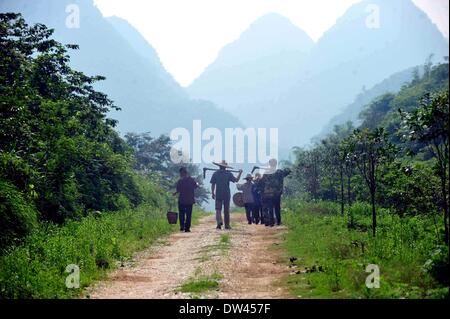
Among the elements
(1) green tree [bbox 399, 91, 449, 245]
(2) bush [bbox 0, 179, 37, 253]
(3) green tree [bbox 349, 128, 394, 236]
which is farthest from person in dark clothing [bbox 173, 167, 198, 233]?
(1) green tree [bbox 399, 91, 449, 245]

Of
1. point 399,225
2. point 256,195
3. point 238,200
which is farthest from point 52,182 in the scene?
point 238,200

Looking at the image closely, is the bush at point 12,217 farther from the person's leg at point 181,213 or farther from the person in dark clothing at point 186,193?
the person's leg at point 181,213

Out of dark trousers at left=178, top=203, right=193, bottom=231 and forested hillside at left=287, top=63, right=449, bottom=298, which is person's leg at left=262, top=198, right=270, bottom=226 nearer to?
forested hillside at left=287, top=63, right=449, bottom=298

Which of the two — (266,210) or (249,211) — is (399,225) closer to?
(266,210)

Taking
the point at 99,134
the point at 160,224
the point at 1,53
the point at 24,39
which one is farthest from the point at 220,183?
the point at 24,39

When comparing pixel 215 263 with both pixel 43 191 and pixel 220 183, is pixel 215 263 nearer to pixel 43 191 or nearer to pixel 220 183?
pixel 43 191

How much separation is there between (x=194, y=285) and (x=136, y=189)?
69.9ft

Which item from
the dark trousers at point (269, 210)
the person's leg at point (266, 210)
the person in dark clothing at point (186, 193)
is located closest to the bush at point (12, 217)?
the person in dark clothing at point (186, 193)

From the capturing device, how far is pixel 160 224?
20812mm

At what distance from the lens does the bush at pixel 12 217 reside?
12.1m

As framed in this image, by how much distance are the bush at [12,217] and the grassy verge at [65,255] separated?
304mm

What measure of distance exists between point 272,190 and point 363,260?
11.5m

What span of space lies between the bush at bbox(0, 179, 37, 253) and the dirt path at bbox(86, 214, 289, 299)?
252cm

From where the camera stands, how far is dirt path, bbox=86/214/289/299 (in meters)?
9.48
